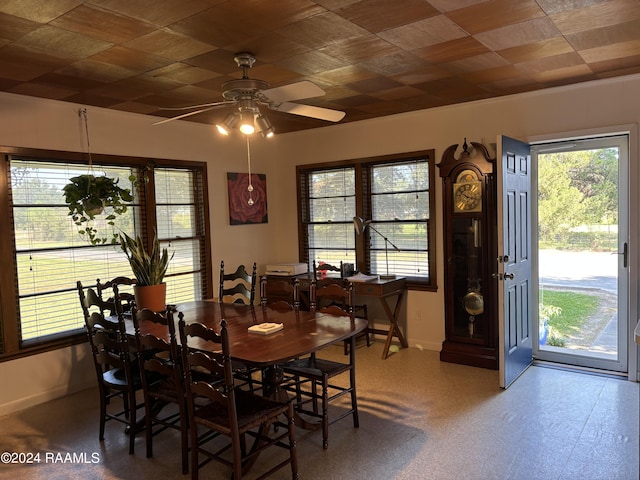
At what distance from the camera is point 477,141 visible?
15.4 ft

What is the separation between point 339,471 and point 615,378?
2.64 m

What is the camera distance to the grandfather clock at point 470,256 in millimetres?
4453

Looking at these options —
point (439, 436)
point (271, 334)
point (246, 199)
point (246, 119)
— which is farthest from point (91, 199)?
point (439, 436)

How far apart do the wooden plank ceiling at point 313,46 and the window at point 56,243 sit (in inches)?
24.3

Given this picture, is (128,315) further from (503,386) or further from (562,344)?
(562,344)

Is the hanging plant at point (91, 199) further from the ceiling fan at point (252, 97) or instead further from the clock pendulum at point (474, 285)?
the clock pendulum at point (474, 285)

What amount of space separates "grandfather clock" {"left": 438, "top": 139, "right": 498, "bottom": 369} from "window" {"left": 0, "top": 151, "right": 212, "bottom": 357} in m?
2.66

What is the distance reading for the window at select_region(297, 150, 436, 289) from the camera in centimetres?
515

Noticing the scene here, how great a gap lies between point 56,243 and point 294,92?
265 centimetres

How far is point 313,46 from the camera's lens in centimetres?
299

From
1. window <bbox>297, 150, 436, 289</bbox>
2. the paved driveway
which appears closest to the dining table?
window <bbox>297, 150, 436, 289</bbox>

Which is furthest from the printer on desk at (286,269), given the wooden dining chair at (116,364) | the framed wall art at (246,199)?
the wooden dining chair at (116,364)

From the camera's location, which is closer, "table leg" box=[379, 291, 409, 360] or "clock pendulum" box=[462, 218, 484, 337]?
"clock pendulum" box=[462, 218, 484, 337]

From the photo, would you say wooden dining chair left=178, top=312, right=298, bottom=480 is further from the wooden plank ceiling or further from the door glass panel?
the door glass panel
